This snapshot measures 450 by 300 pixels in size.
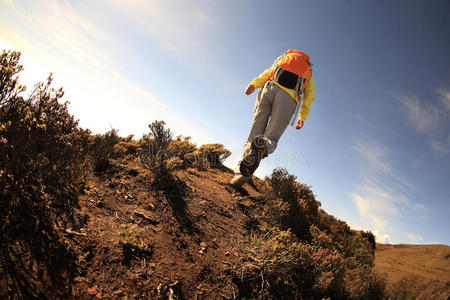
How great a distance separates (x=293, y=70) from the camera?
422 cm

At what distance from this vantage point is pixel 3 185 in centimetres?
152

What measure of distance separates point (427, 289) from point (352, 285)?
2133mm

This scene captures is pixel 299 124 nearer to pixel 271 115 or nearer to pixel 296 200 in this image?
pixel 271 115

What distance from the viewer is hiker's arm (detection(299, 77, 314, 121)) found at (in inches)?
179

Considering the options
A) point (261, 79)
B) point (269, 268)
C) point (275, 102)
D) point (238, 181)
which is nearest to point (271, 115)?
point (275, 102)

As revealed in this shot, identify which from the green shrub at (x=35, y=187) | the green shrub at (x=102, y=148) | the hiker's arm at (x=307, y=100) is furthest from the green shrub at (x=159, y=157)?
the hiker's arm at (x=307, y=100)

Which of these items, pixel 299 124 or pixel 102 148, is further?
pixel 299 124

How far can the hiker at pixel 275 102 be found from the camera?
13.3 ft

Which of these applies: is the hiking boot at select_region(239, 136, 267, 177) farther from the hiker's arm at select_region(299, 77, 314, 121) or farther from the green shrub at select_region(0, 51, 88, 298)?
the green shrub at select_region(0, 51, 88, 298)

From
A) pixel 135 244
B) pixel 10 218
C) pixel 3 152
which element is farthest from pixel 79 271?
pixel 3 152

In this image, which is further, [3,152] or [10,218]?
[3,152]

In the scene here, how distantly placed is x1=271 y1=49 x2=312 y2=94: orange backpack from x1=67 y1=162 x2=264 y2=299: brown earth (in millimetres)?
2921

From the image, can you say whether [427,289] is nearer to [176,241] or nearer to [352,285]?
[352,285]

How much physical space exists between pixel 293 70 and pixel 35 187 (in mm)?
4398
